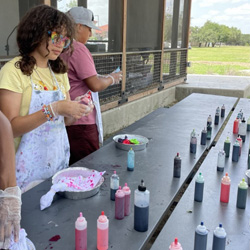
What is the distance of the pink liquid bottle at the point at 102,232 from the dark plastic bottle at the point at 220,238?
0.42 metres

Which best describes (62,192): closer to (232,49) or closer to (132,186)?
(132,186)

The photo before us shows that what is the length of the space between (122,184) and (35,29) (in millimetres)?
1037

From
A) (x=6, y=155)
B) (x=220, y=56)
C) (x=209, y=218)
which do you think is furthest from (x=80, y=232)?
(x=220, y=56)

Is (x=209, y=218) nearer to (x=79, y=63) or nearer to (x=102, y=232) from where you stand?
(x=102, y=232)

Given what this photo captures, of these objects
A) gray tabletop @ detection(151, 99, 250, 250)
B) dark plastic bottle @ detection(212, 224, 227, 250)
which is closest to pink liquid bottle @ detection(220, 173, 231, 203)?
gray tabletop @ detection(151, 99, 250, 250)

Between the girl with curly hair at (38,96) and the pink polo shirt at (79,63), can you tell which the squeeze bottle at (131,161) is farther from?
the pink polo shirt at (79,63)

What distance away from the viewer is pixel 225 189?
1699 mm

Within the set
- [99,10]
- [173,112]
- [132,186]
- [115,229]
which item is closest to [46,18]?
[132,186]

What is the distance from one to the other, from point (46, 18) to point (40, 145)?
75 cm

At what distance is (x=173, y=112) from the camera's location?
431 cm

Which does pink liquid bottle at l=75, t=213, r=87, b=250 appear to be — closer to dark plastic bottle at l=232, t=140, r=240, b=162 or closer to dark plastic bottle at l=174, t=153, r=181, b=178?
dark plastic bottle at l=174, t=153, r=181, b=178

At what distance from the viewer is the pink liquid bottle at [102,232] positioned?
48.6 inches

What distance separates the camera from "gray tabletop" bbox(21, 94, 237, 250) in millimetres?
1357

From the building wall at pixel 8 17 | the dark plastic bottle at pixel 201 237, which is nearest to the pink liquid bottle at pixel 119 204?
the dark plastic bottle at pixel 201 237
